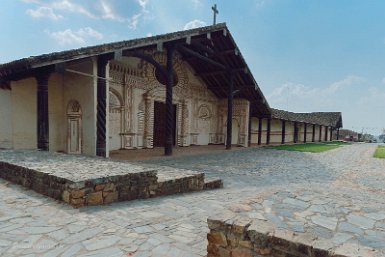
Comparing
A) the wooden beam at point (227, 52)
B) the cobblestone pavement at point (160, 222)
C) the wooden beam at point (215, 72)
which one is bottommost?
the cobblestone pavement at point (160, 222)

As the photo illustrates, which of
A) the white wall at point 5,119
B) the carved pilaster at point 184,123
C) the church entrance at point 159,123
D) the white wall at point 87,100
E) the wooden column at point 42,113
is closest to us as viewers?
the wooden column at point 42,113

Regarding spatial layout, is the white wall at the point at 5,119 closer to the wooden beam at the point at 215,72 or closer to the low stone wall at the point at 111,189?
the low stone wall at the point at 111,189

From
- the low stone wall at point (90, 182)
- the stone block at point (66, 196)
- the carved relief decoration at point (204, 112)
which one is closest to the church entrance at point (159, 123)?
the carved relief decoration at point (204, 112)

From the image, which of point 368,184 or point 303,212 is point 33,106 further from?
point 368,184

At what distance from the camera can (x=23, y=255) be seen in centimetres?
272

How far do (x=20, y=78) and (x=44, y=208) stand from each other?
7588 mm

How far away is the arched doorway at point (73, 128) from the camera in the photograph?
10578mm

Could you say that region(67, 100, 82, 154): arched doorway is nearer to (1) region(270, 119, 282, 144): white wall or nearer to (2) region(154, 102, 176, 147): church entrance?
(2) region(154, 102, 176, 147): church entrance

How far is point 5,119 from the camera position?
1048cm

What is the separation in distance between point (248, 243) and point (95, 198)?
9.31ft

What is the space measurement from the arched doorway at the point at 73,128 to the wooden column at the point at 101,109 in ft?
6.13

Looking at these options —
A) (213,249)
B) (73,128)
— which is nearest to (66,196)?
(213,249)

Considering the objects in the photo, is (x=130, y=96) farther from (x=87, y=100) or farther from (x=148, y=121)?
(x=87, y=100)

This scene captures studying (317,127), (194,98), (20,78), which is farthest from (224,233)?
(317,127)
